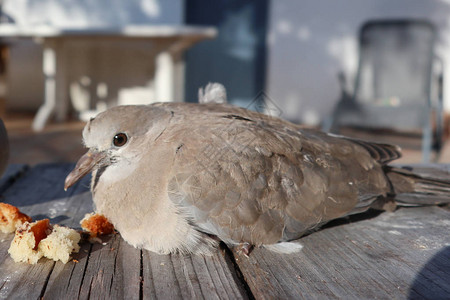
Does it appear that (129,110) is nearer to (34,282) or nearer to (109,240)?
(109,240)

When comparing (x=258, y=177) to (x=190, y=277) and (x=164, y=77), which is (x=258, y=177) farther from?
(x=164, y=77)

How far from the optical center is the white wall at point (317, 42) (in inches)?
314

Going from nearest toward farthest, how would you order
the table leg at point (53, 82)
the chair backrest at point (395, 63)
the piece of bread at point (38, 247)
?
the piece of bread at point (38, 247) → the chair backrest at point (395, 63) → the table leg at point (53, 82)

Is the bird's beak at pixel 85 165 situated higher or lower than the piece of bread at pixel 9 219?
higher

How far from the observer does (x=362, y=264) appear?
126 cm

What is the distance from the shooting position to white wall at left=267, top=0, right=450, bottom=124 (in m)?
7.96

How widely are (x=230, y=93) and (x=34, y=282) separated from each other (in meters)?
7.08

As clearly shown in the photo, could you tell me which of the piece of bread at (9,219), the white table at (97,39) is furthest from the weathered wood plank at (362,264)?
the white table at (97,39)

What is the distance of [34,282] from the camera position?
1127 millimetres

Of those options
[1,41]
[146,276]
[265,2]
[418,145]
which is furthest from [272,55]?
[146,276]

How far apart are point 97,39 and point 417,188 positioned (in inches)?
209

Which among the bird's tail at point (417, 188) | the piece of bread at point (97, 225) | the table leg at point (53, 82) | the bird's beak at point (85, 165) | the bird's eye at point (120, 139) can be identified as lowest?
the piece of bread at point (97, 225)

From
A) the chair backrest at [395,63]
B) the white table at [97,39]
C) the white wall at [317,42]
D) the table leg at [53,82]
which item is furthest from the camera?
the white wall at [317,42]

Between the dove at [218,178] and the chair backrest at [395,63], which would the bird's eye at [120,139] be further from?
the chair backrest at [395,63]
